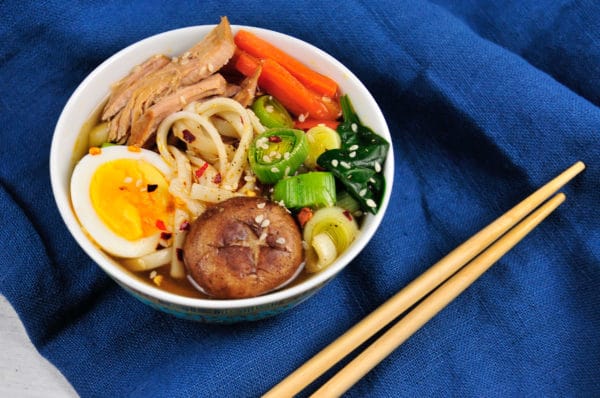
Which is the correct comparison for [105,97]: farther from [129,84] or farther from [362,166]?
[362,166]

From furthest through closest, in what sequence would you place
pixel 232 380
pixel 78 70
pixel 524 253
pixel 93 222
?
1. pixel 78 70
2. pixel 524 253
3. pixel 232 380
4. pixel 93 222

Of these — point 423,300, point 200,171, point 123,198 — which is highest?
point 423,300

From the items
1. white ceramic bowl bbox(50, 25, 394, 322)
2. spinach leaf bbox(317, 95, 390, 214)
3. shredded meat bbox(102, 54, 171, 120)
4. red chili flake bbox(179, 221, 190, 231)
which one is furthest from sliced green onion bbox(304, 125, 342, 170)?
shredded meat bbox(102, 54, 171, 120)

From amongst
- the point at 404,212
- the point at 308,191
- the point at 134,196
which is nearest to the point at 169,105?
the point at 134,196

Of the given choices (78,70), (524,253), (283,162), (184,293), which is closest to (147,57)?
(78,70)

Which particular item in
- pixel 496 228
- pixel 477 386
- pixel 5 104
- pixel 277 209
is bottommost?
pixel 5 104

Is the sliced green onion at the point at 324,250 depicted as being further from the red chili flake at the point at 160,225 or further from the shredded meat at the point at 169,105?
the shredded meat at the point at 169,105

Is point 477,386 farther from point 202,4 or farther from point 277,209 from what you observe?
point 202,4
